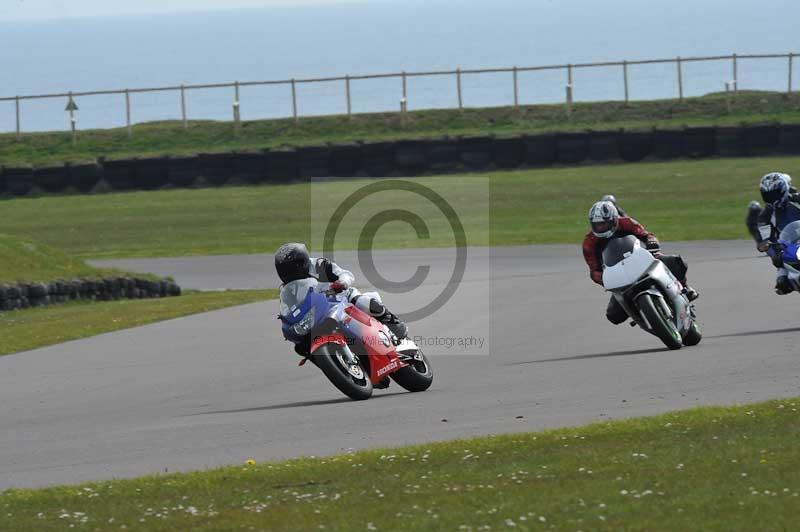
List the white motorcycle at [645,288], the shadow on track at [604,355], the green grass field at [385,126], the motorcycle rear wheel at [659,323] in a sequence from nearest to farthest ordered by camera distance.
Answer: the motorcycle rear wheel at [659,323]
the white motorcycle at [645,288]
the shadow on track at [604,355]
the green grass field at [385,126]

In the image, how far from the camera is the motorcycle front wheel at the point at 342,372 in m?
11.9

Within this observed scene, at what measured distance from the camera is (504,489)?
8414 millimetres

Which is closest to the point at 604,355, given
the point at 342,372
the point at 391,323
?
the point at 391,323

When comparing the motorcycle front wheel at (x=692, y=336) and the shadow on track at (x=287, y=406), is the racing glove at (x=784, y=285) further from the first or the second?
the shadow on track at (x=287, y=406)

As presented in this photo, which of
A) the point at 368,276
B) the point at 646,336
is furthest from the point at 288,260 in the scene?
the point at 368,276

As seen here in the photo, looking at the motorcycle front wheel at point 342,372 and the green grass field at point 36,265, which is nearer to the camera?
the motorcycle front wheel at point 342,372

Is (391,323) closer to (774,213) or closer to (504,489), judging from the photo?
(504,489)

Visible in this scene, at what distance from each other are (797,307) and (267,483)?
381 inches

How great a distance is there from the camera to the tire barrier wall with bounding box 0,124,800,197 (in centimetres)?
3925

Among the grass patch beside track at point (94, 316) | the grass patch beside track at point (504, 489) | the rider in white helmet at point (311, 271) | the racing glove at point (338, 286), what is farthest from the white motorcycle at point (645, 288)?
the grass patch beside track at point (94, 316)

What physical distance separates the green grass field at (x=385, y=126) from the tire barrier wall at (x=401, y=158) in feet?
5.62

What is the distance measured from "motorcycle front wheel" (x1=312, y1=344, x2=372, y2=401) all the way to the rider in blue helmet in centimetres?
505

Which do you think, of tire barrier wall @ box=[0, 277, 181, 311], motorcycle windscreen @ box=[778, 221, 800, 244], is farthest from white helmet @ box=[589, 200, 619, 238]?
tire barrier wall @ box=[0, 277, 181, 311]

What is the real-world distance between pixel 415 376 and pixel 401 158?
Answer: 27.3m
